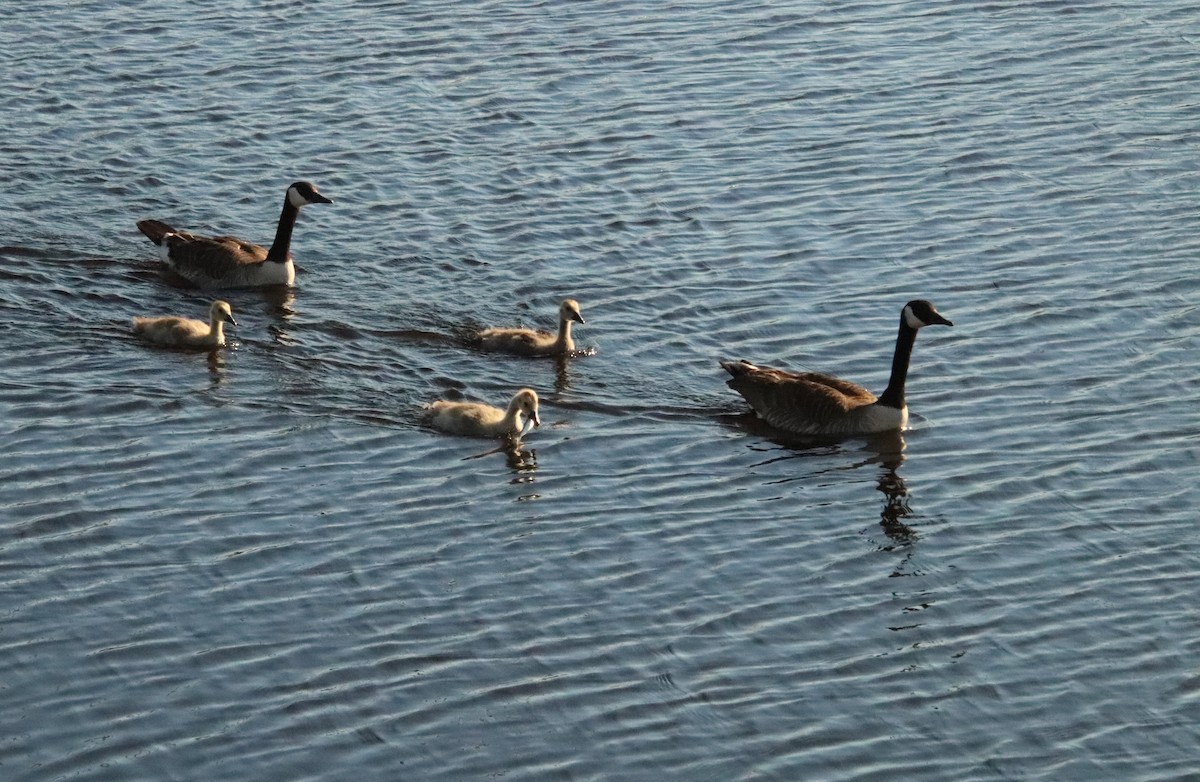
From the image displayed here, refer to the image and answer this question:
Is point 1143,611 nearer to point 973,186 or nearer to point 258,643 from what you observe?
point 258,643

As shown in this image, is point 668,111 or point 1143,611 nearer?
point 1143,611

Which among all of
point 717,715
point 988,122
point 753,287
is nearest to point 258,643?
point 717,715

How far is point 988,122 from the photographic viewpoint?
20594mm

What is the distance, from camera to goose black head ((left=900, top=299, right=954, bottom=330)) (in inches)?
575

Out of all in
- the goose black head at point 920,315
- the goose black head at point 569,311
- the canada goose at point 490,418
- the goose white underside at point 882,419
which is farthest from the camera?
the goose black head at point 569,311

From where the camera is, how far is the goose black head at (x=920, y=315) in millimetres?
14609

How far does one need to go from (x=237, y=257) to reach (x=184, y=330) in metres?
2.04

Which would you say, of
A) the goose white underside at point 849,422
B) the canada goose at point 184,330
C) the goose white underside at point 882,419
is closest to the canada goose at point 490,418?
the goose white underside at point 849,422

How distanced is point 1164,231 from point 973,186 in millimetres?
2081

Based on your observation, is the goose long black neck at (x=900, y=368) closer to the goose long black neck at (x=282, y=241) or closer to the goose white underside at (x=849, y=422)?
the goose white underside at (x=849, y=422)

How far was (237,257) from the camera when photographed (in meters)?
17.3

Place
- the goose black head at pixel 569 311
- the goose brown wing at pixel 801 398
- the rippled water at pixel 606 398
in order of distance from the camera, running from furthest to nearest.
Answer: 1. the goose black head at pixel 569 311
2. the goose brown wing at pixel 801 398
3. the rippled water at pixel 606 398

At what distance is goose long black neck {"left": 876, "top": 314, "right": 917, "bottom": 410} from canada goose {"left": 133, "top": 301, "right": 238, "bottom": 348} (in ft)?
18.2

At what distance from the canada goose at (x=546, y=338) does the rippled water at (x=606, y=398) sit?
0.18 m
